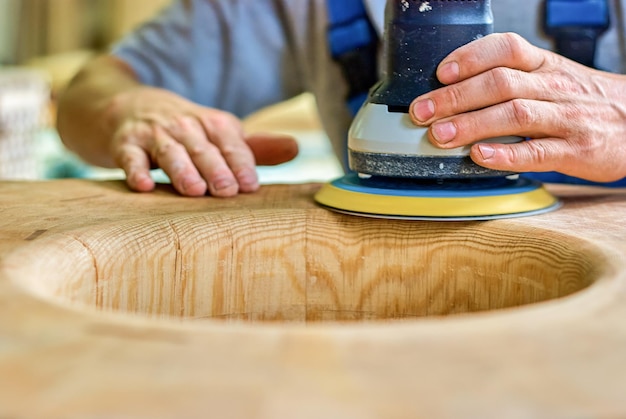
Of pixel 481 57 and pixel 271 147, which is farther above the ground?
pixel 481 57

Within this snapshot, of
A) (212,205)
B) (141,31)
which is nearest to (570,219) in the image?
(212,205)

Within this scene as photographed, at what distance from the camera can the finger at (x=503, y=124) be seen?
29.2 inches

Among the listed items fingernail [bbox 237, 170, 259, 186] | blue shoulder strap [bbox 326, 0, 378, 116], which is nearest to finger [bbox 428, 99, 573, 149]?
fingernail [bbox 237, 170, 259, 186]

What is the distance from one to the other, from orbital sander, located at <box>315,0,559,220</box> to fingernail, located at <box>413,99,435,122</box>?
1 centimetres

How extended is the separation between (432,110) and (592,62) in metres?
0.47

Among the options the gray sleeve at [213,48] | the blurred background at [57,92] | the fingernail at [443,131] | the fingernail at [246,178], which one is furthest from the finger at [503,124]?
the blurred background at [57,92]

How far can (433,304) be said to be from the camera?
0.74 meters

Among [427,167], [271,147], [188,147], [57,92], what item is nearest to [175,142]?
[188,147]

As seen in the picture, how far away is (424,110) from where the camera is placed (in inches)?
29.1

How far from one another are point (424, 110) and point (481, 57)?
76 millimetres

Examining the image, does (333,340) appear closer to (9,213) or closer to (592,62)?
(9,213)

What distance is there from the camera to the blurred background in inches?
97.8

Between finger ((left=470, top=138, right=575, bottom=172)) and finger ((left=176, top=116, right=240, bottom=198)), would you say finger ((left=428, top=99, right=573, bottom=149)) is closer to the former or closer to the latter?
finger ((left=470, top=138, right=575, bottom=172))

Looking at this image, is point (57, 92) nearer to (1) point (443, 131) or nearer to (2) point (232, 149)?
(2) point (232, 149)
